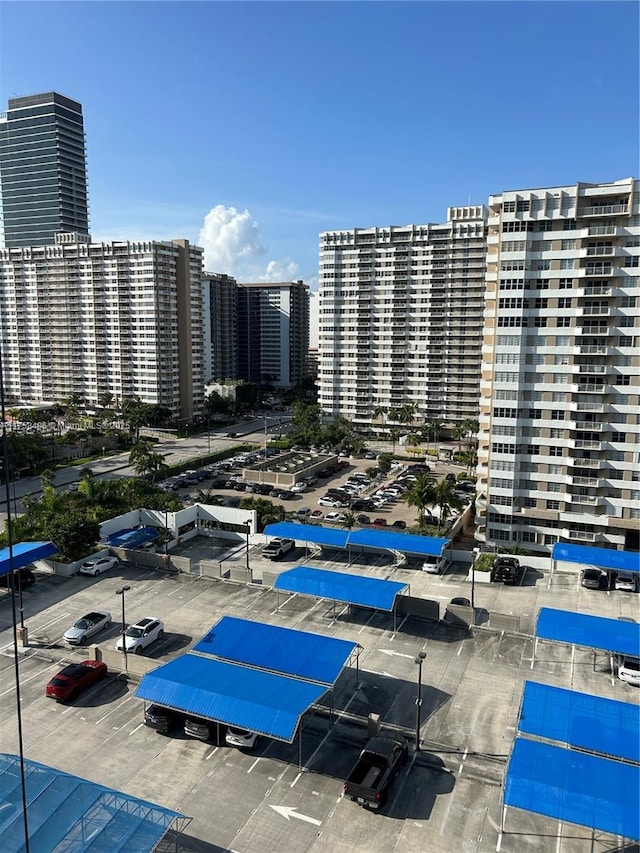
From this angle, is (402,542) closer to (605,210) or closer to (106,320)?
(605,210)

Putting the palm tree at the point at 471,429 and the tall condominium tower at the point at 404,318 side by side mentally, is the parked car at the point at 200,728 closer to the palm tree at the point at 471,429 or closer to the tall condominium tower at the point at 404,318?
the palm tree at the point at 471,429

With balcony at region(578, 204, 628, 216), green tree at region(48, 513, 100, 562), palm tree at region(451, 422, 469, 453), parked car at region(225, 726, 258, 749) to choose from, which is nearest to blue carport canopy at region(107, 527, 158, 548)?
green tree at region(48, 513, 100, 562)

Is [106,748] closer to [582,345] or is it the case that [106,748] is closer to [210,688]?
[210,688]

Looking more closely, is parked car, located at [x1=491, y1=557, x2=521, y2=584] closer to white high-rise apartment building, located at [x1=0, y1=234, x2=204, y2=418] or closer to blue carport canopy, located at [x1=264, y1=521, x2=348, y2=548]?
blue carport canopy, located at [x1=264, y1=521, x2=348, y2=548]

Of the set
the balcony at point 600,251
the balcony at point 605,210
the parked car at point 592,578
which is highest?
the balcony at point 605,210

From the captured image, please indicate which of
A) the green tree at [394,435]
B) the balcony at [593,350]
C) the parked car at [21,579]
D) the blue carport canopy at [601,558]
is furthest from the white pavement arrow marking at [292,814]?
the green tree at [394,435]

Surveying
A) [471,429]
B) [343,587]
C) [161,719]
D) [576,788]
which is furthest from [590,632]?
[471,429]
